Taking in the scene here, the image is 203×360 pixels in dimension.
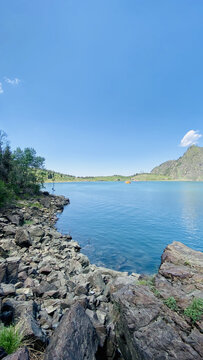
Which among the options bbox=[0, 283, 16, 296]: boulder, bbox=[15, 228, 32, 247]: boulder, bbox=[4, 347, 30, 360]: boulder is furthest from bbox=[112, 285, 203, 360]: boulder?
bbox=[15, 228, 32, 247]: boulder

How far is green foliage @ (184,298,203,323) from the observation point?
492 centimetres

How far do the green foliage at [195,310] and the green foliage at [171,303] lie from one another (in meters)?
0.40

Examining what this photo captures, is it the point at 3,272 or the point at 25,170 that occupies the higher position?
the point at 25,170

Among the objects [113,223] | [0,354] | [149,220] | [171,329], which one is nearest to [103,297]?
[171,329]

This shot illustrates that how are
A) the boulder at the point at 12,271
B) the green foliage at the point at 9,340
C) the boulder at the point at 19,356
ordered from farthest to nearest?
the boulder at the point at 12,271 < the green foliage at the point at 9,340 < the boulder at the point at 19,356

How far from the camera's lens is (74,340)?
4285mm

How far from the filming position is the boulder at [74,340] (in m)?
3.85

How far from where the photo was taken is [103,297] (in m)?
9.12

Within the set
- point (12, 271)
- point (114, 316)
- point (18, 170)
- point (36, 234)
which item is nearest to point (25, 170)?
point (18, 170)

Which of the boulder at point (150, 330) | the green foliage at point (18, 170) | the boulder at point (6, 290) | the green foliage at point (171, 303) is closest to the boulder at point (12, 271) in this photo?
the boulder at point (6, 290)

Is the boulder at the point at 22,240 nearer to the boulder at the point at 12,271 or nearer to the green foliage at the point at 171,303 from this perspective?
the boulder at the point at 12,271

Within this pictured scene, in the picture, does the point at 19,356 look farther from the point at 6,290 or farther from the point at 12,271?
the point at 12,271

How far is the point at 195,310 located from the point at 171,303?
2.67 feet

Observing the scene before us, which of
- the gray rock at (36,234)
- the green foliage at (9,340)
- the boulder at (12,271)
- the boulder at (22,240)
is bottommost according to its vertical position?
the gray rock at (36,234)
